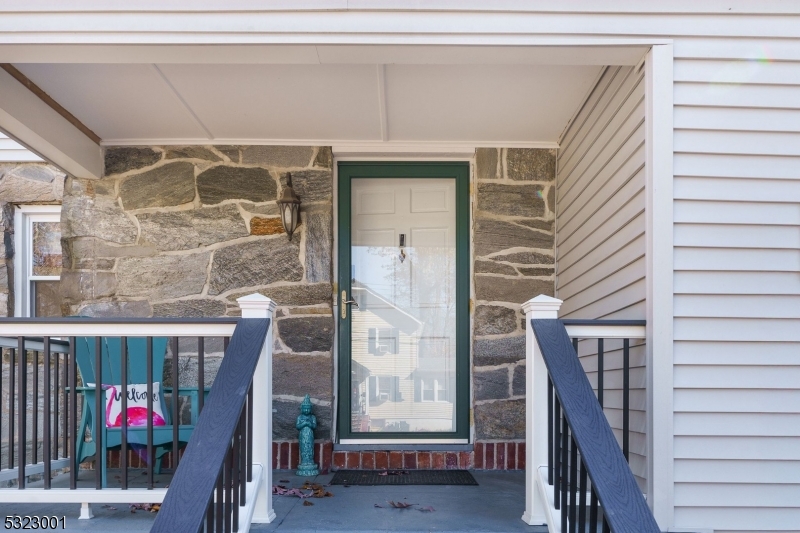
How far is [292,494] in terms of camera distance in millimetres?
3529

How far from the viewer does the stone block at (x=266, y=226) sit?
448cm

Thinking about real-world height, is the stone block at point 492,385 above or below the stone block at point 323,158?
below

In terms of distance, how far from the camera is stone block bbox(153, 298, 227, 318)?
14.6ft

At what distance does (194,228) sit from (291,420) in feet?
4.39

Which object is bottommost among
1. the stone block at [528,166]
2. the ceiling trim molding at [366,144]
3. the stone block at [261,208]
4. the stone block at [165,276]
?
the stone block at [165,276]

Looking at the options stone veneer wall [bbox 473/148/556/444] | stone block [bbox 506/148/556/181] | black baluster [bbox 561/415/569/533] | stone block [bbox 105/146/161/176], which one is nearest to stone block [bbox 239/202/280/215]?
stone block [bbox 105/146/161/176]

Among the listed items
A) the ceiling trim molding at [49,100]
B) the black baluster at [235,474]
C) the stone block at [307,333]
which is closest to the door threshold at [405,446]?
the stone block at [307,333]

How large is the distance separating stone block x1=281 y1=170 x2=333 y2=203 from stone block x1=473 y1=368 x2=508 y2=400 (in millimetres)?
1465

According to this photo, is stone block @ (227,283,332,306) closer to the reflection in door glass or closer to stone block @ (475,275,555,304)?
the reflection in door glass

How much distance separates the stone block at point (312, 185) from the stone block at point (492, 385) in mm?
1465

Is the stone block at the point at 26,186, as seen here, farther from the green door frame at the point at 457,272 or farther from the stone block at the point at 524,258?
the stone block at the point at 524,258

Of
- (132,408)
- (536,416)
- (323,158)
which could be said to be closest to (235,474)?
(536,416)

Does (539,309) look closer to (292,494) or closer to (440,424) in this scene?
(292,494)

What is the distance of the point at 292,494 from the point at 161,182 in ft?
7.07
